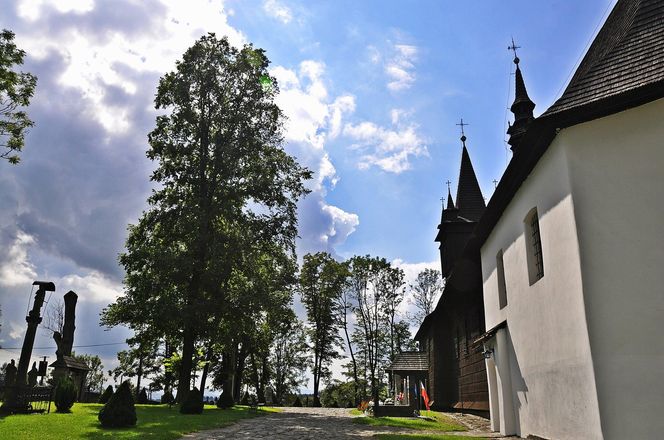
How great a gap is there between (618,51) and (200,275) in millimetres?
19094

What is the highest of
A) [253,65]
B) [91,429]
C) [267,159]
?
[253,65]

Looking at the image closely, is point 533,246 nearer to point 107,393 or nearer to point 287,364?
point 107,393

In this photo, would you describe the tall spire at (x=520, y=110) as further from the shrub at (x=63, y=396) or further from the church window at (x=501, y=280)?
the shrub at (x=63, y=396)

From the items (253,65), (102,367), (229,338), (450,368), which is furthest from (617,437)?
(102,367)

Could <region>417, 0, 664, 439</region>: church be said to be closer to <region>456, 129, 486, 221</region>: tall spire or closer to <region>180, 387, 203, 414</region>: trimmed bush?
<region>180, 387, 203, 414</region>: trimmed bush

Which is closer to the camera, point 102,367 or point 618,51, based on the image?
point 618,51

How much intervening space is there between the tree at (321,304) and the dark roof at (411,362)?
16.4 meters

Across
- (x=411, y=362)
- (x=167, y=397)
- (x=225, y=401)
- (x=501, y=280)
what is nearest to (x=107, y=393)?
(x=225, y=401)

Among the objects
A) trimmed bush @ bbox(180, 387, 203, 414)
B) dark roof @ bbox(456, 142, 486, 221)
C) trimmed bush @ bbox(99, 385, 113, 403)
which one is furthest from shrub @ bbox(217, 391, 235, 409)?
dark roof @ bbox(456, 142, 486, 221)

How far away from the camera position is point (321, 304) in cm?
5184

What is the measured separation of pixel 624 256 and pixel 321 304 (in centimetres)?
4478

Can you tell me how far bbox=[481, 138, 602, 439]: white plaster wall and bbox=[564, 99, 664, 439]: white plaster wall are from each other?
226 millimetres

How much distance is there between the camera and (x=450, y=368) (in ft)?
91.7

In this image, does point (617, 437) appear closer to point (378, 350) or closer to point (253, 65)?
point (253, 65)
